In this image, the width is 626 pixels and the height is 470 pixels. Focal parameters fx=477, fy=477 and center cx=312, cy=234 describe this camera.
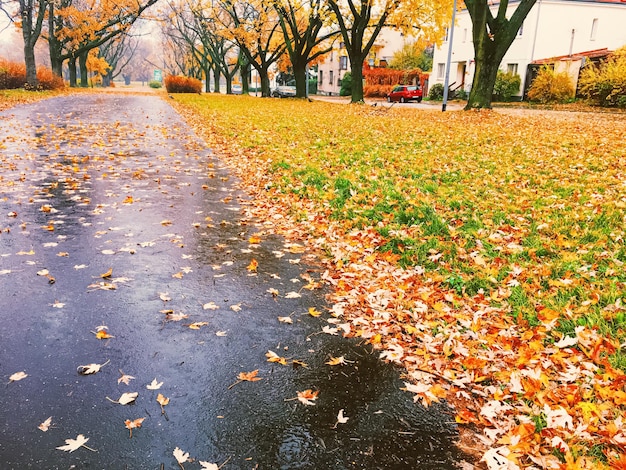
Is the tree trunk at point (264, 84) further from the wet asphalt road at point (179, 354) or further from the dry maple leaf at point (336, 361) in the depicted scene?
the dry maple leaf at point (336, 361)

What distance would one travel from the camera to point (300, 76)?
37.3 metres

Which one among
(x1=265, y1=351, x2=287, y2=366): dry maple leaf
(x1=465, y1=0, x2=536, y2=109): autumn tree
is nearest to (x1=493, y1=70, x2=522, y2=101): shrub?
(x1=465, y1=0, x2=536, y2=109): autumn tree

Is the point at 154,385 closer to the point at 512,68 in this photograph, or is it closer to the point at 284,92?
the point at 512,68

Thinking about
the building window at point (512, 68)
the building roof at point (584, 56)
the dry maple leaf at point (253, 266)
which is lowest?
the dry maple leaf at point (253, 266)

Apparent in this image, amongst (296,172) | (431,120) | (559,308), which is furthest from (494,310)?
(431,120)

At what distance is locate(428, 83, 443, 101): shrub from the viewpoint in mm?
41062

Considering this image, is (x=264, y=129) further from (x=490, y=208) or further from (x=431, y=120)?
(x=490, y=208)

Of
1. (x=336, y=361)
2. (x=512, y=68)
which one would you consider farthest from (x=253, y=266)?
(x=512, y=68)

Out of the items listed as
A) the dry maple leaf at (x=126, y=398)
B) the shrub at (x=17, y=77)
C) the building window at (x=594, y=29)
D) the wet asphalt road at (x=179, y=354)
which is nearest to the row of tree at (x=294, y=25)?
the shrub at (x=17, y=77)

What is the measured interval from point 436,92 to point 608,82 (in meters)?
17.3

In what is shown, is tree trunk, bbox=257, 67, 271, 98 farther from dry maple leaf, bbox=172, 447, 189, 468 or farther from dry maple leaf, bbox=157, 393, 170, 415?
dry maple leaf, bbox=172, 447, 189, 468

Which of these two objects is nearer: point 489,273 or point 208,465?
point 208,465

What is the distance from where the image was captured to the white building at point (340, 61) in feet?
184

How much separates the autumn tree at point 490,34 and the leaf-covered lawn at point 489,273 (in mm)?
10721
